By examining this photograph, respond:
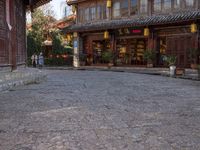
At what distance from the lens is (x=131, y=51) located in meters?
28.3

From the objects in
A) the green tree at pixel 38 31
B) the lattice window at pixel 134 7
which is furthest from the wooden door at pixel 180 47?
the green tree at pixel 38 31

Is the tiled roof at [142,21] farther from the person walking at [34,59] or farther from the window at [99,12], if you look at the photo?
the person walking at [34,59]

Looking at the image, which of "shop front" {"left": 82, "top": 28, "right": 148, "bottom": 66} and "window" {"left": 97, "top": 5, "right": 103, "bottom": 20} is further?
"window" {"left": 97, "top": 5, "right": 103, "bottom": 20}

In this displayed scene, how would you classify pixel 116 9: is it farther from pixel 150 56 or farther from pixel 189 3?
pixel 189 3

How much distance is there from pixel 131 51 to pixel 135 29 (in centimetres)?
219

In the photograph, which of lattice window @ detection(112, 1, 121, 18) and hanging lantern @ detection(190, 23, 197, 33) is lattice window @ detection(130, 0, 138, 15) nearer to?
lattice window @ detection(112, 1, 121, 18)

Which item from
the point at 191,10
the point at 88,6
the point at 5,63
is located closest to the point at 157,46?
the point at 191,10

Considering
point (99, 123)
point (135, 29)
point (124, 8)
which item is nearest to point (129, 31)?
point (135, 29)

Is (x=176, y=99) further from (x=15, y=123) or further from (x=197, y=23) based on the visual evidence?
(x=197, y=23)

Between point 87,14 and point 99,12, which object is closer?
point 99,12

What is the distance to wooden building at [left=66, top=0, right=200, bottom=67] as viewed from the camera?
23.4 meters

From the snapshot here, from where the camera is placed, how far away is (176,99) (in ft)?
30.8

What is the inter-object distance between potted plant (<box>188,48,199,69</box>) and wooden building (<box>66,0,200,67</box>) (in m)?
0.55

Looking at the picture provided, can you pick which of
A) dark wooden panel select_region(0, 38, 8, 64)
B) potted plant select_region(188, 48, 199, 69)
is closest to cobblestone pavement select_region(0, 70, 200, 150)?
dark wooden panel select_region(0, 38, 8, 64)
